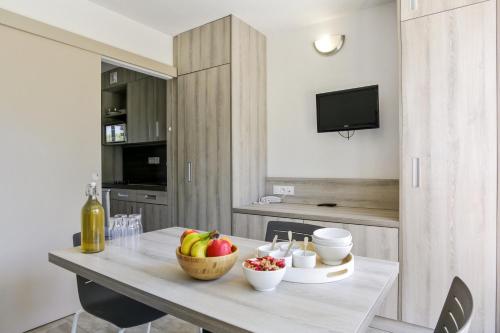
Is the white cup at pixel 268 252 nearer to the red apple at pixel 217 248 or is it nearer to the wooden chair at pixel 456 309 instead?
the red apple at pixel 217 248

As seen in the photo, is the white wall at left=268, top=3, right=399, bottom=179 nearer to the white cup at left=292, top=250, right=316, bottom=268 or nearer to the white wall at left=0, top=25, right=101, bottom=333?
the white wall at left=0, top=25, right=101, bottom=333

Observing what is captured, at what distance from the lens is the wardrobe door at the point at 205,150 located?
3045mm

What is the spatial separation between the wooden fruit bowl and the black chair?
0.61 meters

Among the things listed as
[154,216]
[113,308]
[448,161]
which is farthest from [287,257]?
[154,216]

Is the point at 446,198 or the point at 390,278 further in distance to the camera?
the point at 446,198

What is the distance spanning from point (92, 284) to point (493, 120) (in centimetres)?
252

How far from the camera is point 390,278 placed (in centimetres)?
116

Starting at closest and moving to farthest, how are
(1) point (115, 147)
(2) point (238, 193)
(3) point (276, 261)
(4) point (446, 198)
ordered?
(3) point (276, 261) → (4) point (446, 198) → (2) point (238, 193) → (1) point (115, 147)

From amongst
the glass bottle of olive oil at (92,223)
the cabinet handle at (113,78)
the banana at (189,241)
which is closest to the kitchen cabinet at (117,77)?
the cabinet handle at (113,78)

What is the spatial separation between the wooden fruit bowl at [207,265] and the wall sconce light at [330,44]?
2.51 meters

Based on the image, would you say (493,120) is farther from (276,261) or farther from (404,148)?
(276,261)

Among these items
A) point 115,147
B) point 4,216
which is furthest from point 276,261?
point 115,147

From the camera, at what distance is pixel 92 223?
4.60ft

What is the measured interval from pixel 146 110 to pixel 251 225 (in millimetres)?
2367
